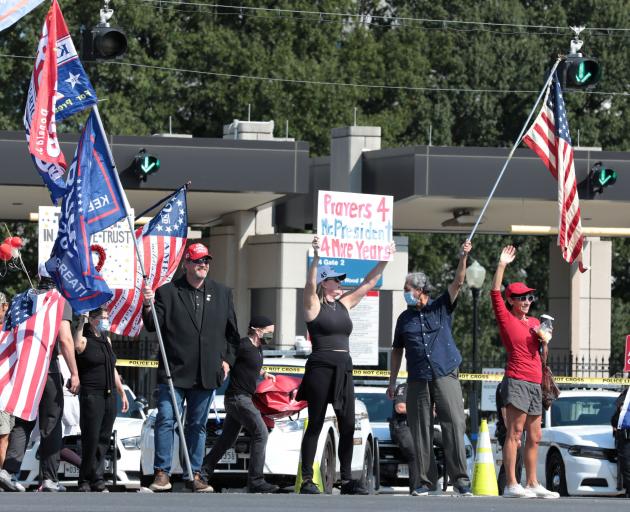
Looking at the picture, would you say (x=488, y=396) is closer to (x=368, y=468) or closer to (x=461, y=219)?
(x=368, y=468)

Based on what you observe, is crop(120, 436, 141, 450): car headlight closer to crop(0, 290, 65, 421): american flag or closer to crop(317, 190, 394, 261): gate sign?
crop(0, 290, 65, 421): american flag

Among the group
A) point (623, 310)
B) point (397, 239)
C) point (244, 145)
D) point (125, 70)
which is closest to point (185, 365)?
point (244, 145)

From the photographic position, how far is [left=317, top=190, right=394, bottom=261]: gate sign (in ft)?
76.6

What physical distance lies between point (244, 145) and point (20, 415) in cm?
1376

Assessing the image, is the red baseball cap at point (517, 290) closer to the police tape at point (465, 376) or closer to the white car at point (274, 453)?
the white car at point (274, 453)

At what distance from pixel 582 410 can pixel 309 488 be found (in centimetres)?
761

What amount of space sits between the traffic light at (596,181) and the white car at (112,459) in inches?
446

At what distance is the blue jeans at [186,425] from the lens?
1532 centimetres

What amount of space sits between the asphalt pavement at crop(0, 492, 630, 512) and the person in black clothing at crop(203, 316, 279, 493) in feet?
7.14

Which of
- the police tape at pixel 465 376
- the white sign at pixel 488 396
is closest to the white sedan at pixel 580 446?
the police tape at pixel 465 376

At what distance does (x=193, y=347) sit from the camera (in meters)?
15.6

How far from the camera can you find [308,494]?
1473 centimetres

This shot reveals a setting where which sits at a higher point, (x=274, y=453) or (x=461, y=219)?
(x=461, y=219)

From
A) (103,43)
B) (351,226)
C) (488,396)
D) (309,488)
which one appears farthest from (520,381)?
(488,396)
